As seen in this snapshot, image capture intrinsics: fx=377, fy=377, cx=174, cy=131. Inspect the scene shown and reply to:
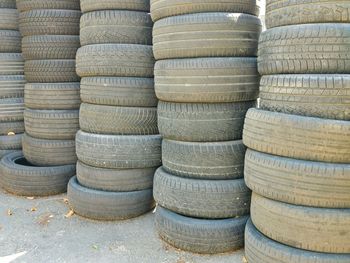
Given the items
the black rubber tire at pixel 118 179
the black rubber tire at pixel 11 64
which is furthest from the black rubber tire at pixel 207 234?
the black rubber tire at pixel 11 64

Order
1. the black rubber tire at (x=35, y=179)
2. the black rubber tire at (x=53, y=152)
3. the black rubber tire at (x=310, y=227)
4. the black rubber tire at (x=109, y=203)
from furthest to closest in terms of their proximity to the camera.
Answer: the black rubber tire at (x=53, y=152) < the black rubber tire at (x=35, y=179) < the black rubber tire at (x=109, y=203) < the black rubber tire at (x=310, y=227)

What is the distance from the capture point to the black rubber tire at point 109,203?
4523 millimetres

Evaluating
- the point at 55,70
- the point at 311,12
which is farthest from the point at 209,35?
the point at 55,70

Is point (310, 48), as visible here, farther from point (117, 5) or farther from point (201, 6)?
point (117, 5)

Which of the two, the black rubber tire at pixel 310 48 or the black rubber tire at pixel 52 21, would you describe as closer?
the black rubber tire at pixel 310 48

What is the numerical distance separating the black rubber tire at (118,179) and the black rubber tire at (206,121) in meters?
1.00

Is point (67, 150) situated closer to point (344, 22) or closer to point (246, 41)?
point (246, 41)

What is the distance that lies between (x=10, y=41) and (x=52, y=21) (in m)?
1.56

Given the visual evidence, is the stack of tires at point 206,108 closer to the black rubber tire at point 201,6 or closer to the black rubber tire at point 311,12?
the black rubber tire at point 201,6

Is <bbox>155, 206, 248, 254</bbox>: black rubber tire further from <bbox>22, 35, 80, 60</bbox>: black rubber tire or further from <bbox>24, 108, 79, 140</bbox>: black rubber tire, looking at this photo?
<bbox>22, 35, 80, 60</bbox>: black rubber tire

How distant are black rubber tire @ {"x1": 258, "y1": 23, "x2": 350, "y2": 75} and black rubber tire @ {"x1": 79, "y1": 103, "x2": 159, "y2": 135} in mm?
1856

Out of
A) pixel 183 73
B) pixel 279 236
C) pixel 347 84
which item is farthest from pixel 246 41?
pixel 279 236

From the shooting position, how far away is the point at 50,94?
5371mm

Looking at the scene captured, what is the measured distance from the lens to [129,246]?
3988 millimetres
